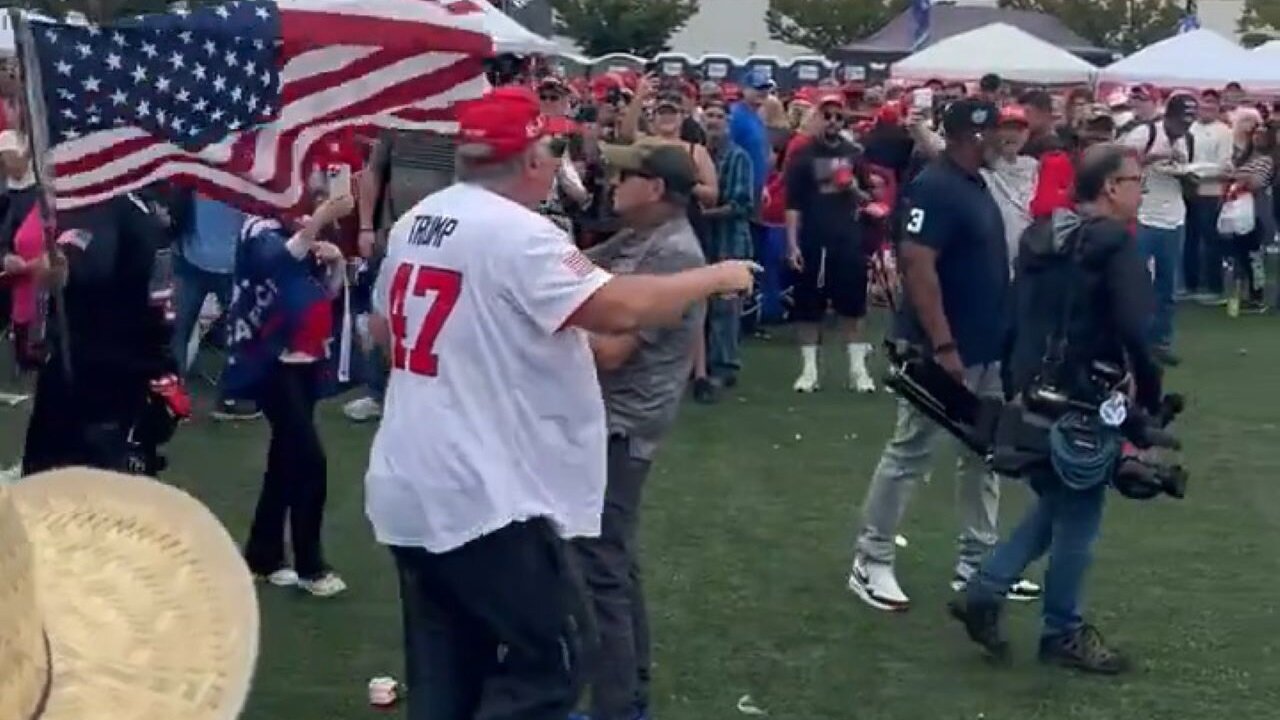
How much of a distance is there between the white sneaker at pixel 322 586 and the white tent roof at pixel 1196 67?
22.8 m

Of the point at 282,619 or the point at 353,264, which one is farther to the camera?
the point at 353,264

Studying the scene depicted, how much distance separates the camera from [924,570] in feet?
28.1

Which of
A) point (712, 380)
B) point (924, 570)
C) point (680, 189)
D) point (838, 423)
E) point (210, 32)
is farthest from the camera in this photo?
point (712, 380)

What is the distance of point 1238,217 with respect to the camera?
18812mm

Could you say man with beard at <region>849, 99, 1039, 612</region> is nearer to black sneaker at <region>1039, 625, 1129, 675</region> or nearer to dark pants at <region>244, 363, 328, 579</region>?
black sneaker at <region>1039, 625, 1129, 675</region>

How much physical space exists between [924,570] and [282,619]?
2552mm

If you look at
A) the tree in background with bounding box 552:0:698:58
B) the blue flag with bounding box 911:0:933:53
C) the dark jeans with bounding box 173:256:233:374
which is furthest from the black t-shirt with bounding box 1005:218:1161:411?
the tree in background with bounding box 552:0:698:58

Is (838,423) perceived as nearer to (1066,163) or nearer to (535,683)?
(1066,163)

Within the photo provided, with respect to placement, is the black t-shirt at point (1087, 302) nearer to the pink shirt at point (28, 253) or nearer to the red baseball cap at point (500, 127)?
the red baseball cap at point (500, 127)

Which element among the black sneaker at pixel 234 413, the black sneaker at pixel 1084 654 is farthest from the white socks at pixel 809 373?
the black sneaker at pixel 1084 654

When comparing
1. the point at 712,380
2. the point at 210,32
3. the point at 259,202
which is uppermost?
the point at 210,32

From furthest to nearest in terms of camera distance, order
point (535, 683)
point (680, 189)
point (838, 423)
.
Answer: point (838, 423)
point (680, 189)
point (535, 683)

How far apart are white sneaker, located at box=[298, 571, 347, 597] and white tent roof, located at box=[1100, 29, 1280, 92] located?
74.7ft

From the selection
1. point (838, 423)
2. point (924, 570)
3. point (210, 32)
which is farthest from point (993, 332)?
point (838, 423)
